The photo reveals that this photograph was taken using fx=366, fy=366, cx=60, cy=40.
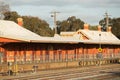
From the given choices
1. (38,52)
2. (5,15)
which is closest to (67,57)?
(38,52)

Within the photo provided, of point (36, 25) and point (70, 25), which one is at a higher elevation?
point (70, 25)

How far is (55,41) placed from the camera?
49562 mm

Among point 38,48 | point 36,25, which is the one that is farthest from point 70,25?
point 38,48

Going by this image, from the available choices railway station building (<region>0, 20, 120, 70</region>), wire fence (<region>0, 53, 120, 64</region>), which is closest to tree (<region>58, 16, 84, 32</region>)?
railway station building (<region>0, 20, 120, 70</region>)

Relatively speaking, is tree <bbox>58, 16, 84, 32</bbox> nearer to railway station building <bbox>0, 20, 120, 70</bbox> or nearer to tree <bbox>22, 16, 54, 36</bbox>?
tree <bbox>22, 16, 54, 36</bbox>

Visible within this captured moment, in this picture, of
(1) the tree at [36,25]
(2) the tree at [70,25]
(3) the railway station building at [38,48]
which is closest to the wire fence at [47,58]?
(3) the railway station building at [38,48]

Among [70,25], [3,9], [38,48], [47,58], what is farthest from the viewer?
[70,25]

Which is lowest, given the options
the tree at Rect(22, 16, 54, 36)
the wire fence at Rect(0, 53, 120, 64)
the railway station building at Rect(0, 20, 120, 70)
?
the wire fence at Rect(0, 53, 120, 64)

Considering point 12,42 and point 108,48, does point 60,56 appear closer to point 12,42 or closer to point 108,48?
point 12,42

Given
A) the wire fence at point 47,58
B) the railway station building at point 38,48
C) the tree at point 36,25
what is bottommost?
the wire fence at point 47,58

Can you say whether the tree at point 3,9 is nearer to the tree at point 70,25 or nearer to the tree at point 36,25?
the tree at point 36,25

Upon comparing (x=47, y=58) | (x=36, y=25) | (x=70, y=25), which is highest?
(x=70, y=25)

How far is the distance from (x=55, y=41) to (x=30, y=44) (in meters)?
3.42

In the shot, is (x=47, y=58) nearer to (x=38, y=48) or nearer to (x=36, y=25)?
(x=38, y=48)
